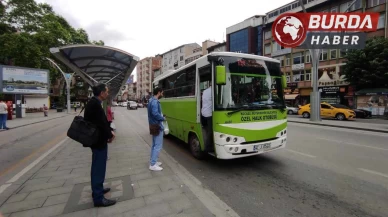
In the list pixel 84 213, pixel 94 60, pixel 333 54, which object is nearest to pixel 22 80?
pixel 94 60

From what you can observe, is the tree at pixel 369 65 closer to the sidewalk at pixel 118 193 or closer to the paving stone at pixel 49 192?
the sidewalk at pixel 118 193

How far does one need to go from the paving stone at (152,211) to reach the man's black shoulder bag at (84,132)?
3.78 ft

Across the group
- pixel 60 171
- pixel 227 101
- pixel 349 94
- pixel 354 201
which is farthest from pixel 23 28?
pixel 349 94

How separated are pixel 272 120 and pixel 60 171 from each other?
5138mm

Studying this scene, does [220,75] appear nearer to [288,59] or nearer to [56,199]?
[56,199]

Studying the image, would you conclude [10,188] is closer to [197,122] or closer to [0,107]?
[197,122]

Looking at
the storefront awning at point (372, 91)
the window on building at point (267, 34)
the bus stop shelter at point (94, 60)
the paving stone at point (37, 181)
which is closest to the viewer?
the paving stone at point (37, 181)

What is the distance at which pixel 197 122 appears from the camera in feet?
17.1

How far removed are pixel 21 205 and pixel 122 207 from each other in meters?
1.63

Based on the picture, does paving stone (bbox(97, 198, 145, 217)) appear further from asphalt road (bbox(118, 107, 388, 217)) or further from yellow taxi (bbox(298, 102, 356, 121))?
yellow taxi (bbox(298, 102, 356, 121))

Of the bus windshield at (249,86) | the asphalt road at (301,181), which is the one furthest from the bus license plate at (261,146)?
the bus windshield at (249,86)

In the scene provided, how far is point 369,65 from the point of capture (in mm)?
21828

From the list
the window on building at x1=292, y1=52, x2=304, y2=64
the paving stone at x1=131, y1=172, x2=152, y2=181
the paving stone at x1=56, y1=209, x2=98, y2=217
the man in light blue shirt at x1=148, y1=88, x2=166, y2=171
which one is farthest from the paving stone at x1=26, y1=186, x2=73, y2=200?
the window on building at x1=292, y1=52, x2=304, y2=64

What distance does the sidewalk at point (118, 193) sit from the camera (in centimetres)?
302
